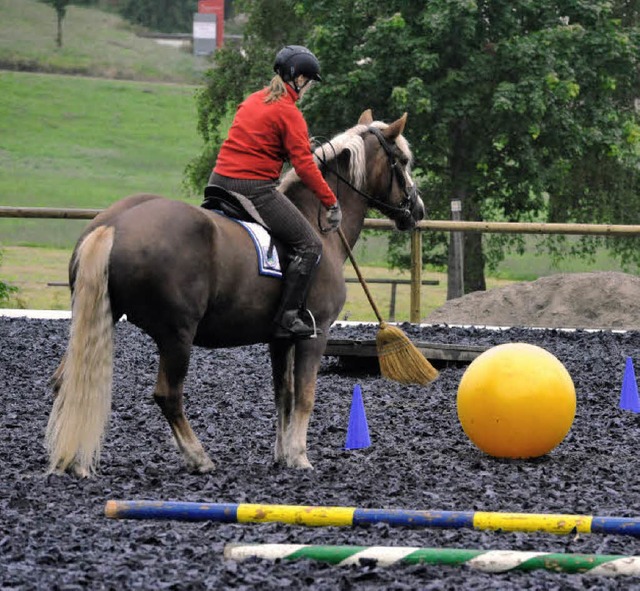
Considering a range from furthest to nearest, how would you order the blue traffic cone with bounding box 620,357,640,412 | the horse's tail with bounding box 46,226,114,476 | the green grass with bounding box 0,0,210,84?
the green grass with bounding box 0,0,210,84 < the blue traffic cone with bounding box 620,357,640,412 < the horse's tail with bounding box 46,226,114,476

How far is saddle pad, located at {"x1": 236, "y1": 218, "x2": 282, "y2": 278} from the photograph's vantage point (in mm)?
7211

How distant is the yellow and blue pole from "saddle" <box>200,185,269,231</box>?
214 cm

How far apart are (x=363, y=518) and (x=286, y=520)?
360 millimetres

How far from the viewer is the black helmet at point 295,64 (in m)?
7.30

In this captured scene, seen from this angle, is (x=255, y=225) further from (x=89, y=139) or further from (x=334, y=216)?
(x=89, y=139)

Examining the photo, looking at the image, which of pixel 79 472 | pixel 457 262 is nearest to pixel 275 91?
pixel 79 472

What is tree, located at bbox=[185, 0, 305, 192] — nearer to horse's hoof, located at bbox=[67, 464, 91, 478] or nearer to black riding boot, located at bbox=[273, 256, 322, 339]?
black riding boot, located at bbox=[273, 256, 322, 339]

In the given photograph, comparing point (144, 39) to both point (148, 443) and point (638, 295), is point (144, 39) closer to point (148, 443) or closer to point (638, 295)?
point (638, 295)

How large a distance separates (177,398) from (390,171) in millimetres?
2136

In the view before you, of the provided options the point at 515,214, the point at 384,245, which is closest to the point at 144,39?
the point at 384,245

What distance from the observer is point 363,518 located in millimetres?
5539

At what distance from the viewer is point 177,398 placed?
23.0ft

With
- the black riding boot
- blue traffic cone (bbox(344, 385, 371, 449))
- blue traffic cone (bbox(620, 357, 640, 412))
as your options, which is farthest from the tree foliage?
the black riding boot

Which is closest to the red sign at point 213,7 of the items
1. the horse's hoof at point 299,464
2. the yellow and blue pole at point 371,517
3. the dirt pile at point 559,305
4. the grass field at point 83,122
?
the grass field at point 83,122
